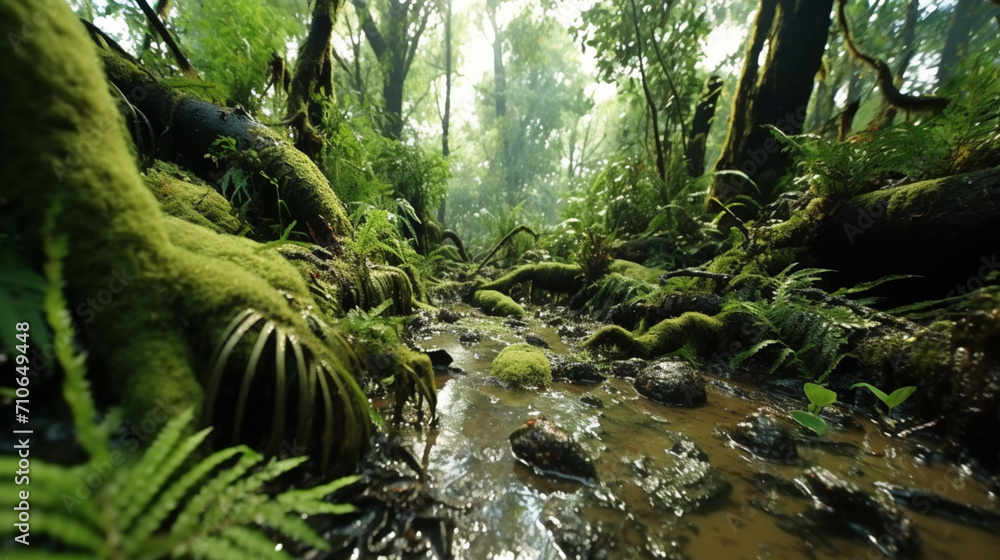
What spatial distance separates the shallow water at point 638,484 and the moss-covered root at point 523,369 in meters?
0.19

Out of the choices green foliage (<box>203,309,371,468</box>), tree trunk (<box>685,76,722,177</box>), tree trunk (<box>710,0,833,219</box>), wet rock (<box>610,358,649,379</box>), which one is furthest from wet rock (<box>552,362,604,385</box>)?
tree trunk (<box>685,76,722,177</box>)

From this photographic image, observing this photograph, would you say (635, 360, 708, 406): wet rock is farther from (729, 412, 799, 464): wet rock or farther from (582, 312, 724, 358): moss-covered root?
(582, 312, 724, 358): moss-covered root

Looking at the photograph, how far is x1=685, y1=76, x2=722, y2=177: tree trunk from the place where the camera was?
9055 mm

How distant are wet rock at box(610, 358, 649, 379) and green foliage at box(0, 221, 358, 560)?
2.93 metres

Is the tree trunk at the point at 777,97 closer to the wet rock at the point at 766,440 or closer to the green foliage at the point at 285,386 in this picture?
the wet rock at the point at 766,440

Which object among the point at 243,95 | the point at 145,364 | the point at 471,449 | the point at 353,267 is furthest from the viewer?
the point at 243,95

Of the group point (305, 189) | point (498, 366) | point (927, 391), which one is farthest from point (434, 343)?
point (927, 391)

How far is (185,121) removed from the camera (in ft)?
12.6

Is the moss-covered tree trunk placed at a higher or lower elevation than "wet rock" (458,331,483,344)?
higher

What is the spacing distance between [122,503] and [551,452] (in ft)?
5.09

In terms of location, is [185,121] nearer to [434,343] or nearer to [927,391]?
[434,343]

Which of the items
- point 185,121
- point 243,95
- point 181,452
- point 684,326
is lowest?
point 684,326

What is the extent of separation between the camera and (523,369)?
3.04 metres

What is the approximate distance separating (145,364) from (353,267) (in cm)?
242
